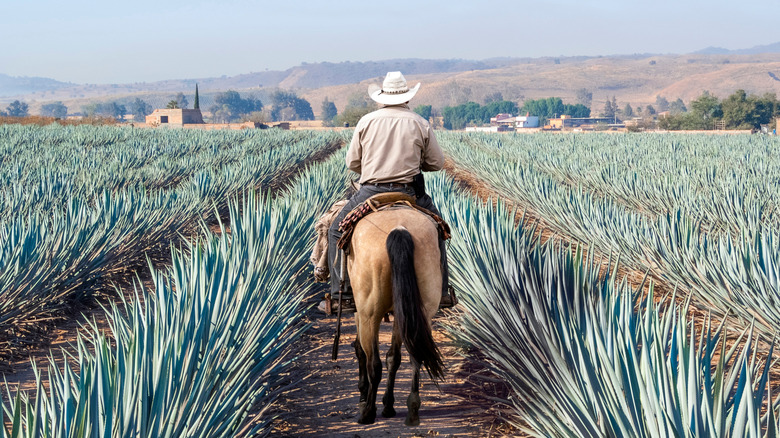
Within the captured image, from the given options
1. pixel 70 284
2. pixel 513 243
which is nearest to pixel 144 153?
pixel 70 284

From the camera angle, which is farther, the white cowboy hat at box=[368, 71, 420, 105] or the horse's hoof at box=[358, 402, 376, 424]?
the white cowboy hat at box=[368, 71, 420, 105]

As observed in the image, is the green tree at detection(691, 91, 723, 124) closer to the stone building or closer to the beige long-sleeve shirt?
the stone building

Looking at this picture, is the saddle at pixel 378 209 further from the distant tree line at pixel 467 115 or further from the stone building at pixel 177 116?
the distant tree line at pixel 467 115

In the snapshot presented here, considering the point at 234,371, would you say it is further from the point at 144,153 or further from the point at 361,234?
the point at 144,153

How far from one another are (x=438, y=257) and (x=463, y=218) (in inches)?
109

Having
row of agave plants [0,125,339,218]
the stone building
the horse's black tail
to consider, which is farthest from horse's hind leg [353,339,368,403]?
the stone building

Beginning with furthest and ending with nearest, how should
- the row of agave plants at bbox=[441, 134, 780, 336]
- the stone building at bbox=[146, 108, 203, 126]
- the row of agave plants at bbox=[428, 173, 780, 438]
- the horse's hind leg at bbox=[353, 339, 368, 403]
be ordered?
the stone building at bbox=[146, 108, 203, 126]
the row of agave plants at bbox=[441, 134, 780, 336]
the horse's hind leg at bbox=[353, 339, 368, 403]
the row of agave plants at bbox=[428, 173, 780, 438]

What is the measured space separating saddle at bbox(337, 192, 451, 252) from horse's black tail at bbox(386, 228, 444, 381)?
286 mm

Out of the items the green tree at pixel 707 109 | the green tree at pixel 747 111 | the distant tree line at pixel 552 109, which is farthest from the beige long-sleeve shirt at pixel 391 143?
the distant tree line at pixel 552 109

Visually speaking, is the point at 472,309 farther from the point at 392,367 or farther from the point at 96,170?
the point at 96,170

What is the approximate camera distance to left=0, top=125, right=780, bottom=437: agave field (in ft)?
7.17

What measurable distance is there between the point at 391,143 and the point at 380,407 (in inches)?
52.5

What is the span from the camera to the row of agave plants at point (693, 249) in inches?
176

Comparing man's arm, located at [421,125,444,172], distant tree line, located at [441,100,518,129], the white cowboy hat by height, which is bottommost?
distant tree line, located at [441,100,518,129]
